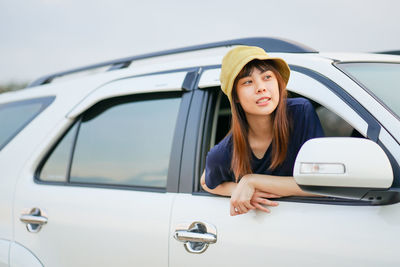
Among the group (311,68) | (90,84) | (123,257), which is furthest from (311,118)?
(90,84)

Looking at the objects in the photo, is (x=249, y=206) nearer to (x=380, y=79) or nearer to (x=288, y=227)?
(x=288, y=227)

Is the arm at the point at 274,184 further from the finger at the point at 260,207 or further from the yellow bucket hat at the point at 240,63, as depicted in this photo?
the yellow bucket hat at the point at 240,63

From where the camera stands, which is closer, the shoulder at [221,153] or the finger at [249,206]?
the finger at [249,206]

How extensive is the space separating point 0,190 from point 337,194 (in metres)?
1.98

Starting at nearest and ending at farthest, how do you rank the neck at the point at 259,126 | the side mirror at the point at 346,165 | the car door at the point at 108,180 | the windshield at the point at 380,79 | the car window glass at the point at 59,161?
the side mirror at the point at 346,165, the windshield at the point at 380,79, the neck at the point at 259,126, the car door at the point at 108,180, the car window glass at the point at 59,161

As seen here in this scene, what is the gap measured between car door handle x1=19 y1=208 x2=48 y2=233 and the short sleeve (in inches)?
38.4

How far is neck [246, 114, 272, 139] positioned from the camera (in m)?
1.97

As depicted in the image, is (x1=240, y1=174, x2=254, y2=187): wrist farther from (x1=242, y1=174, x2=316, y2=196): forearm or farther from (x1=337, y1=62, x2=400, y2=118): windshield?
(x1=337, y1=62, x2=400, y2=118): windshield

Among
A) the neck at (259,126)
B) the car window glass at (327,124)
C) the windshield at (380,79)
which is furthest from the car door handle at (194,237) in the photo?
the car window glass at (327,124)

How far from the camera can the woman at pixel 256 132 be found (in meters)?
1.84

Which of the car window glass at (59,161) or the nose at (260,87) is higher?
the nose at (260,87)

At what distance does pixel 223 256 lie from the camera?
5.92ft

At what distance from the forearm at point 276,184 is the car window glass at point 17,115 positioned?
162 centimetres

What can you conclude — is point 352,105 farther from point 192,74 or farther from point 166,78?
point 166,78
